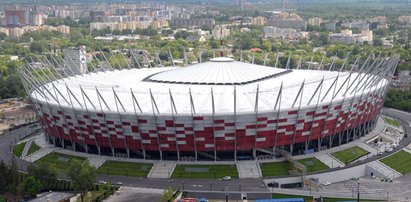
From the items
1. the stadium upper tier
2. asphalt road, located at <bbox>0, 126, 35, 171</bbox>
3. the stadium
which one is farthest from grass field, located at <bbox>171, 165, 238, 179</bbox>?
asphalt road, located at <bbox>0, 126, 35, 171</bbox>

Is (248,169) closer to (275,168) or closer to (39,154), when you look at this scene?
(275,168)

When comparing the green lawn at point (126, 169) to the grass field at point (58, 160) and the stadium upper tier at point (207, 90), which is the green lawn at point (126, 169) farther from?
the stadium upper tier at point (207, 90)

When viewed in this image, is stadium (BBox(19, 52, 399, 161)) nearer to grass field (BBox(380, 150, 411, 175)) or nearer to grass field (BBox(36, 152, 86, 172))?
grass field (BBox(36, 152, 86, 172))

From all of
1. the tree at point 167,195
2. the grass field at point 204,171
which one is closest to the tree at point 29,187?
the tree at point 167,195

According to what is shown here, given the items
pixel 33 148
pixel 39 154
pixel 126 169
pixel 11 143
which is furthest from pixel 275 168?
pixel 11 143

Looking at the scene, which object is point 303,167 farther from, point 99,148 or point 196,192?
point 99,148

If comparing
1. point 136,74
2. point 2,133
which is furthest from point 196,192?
point 2,133
